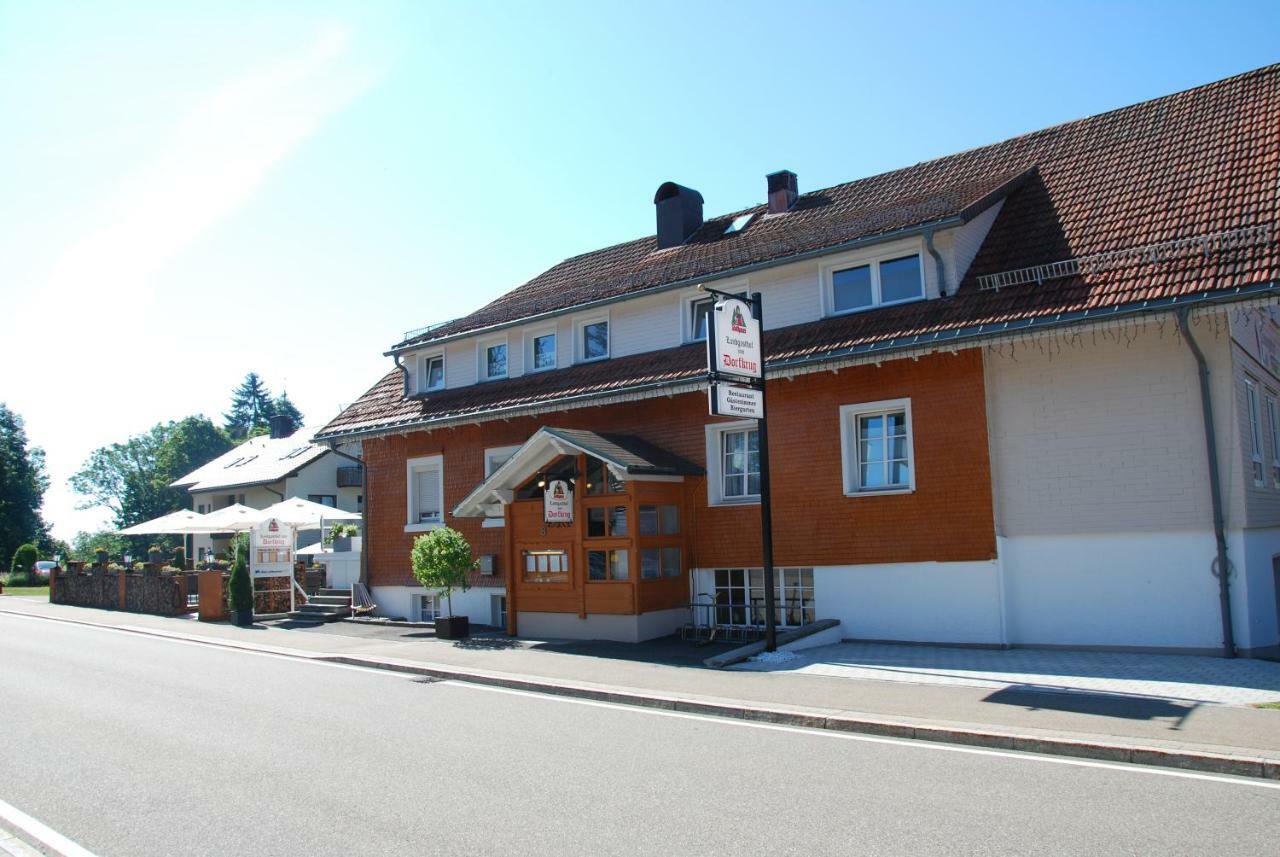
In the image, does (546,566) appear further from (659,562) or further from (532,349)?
(532,349)

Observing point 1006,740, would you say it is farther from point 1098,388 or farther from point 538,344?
point 538,344

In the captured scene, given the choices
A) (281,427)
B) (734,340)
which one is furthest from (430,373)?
(281,427)

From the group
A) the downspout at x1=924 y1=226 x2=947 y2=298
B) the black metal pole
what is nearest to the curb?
the black metal pole

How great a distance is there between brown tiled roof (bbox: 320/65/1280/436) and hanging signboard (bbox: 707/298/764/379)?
6.11ft

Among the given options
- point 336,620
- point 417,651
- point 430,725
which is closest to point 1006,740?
point 430,725

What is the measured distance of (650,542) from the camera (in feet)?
54.6

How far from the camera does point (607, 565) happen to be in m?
16.8

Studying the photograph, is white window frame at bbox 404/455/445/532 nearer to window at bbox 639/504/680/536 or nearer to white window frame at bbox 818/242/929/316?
window at bbox 639/504/680/536

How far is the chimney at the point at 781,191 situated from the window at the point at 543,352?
5.66 meters

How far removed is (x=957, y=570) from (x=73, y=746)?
11.3m

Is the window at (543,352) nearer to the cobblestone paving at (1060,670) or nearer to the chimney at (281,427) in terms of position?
the cobblestone paving at (1060,670)

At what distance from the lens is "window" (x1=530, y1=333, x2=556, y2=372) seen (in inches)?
835

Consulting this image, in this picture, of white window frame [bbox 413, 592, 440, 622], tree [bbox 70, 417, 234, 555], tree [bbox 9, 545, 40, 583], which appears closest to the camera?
white window frame [bbox 413, 592, 440, 622]

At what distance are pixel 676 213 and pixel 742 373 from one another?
1048 cm
